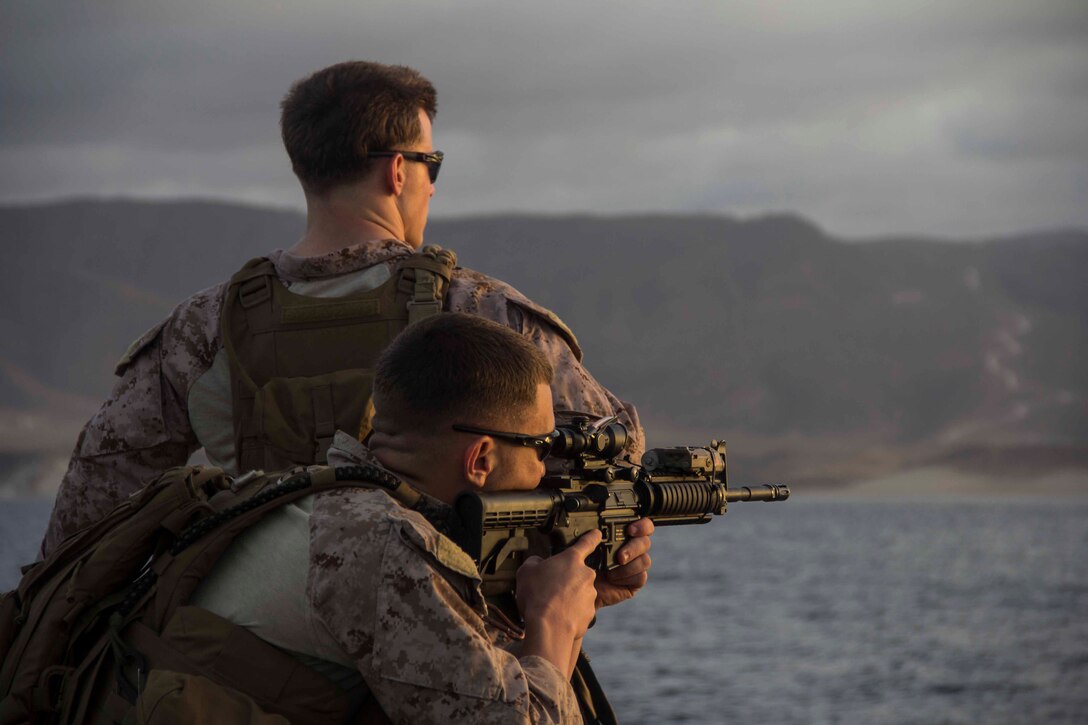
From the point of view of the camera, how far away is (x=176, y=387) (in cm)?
481

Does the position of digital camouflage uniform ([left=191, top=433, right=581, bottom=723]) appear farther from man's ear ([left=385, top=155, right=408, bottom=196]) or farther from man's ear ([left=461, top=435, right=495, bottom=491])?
man's ear ([left=385, top=155, right=408, bottom=196])

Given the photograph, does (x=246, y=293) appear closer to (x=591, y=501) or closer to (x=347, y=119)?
(x=347, y=119)

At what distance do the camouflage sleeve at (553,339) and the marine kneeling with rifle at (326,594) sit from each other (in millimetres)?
803

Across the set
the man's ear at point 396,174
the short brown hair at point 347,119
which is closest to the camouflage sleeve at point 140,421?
the short brown hair at point 347,119

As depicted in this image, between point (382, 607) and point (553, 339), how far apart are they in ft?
5.28

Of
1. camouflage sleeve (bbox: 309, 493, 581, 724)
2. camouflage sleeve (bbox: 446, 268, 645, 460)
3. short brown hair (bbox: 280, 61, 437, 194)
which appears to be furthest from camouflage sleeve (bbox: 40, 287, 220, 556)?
camouflage sleeve (bbox: 309, 493, 581, 724)

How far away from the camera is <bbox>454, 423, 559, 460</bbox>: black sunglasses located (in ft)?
12.0

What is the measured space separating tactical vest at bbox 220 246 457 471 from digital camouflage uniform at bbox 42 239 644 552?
0.12 meters

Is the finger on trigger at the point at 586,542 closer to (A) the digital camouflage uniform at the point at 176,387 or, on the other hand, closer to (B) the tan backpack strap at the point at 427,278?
(A) the digital camouflage uniform at the point at 176,387

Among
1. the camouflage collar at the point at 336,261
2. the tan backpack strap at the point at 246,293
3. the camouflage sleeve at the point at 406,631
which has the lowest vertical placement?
the camouflage sleeve at the point at 406,631

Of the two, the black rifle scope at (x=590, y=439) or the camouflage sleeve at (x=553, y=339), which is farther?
the camouflage sleeve at (x=553, y=339)

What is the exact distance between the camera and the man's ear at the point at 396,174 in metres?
4.88

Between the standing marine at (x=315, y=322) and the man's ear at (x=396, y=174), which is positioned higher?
the man's ear at (x=396, y=174)

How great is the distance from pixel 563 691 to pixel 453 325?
95 cm
